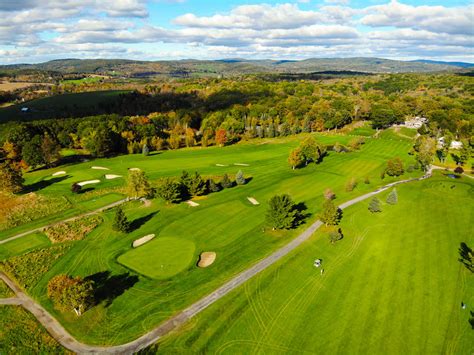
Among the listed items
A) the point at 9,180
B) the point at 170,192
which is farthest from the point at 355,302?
the point at 9,180

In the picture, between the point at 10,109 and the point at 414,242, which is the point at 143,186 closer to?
the point at 414,242

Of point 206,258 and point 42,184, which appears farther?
point 42,184

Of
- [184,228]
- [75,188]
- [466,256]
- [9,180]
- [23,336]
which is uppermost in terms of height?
[9,180]

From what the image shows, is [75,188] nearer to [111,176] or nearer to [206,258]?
[111,176]

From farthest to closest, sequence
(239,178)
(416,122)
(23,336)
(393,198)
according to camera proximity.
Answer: (416,122), (239,178), (393,198), (23,336)

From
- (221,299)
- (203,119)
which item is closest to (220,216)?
(221,299)

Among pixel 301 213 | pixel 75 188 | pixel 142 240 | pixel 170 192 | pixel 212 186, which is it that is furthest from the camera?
pixel 212 186
